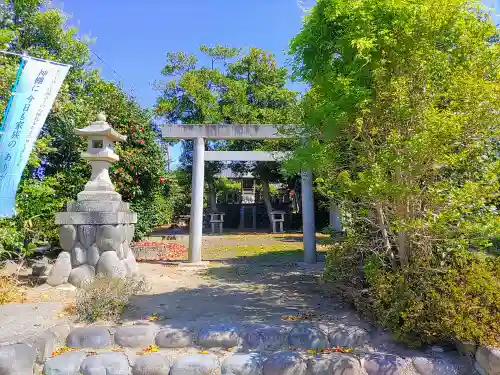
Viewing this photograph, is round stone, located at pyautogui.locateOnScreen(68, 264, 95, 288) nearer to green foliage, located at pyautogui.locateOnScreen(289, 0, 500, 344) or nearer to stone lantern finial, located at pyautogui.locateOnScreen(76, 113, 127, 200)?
stone lantern finial, located at pyautogui.locateOnScreen(76, 113, 127, 200)

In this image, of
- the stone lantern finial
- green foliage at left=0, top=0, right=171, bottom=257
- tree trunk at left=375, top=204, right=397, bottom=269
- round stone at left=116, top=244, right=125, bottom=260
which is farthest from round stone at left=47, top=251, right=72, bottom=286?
tree trunk at left=375, top=204, right=397, bottom=269

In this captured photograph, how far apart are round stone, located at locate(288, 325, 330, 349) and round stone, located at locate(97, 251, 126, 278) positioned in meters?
3.27

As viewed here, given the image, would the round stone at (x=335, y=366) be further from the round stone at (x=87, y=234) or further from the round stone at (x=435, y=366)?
the round stone at (x=87, y=234)

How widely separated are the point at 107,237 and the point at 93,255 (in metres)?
0.40

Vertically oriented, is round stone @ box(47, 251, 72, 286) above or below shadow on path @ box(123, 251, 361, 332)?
above

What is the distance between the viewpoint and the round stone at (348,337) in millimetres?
3900

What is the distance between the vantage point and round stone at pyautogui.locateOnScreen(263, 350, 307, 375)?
3.50 m

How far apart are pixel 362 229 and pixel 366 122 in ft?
4.92

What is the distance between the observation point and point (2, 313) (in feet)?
14.6

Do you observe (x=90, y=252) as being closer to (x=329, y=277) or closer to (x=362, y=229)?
(x=329, y=277)

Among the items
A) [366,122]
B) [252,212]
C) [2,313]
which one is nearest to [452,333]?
[366,122]

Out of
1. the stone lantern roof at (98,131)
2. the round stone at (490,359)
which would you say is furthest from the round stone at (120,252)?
the round stone at (490,359)

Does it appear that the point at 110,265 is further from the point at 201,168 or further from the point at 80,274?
the point at 201,168

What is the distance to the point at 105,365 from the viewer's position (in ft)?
11.9
